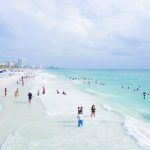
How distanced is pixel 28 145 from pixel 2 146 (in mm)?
1416

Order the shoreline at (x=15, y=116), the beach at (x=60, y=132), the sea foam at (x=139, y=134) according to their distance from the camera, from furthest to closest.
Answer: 1. the shoreline at (x=15, y=116)
2. the sea foam at (x=139, y=134)
3. the beach at (x=60, y=132)

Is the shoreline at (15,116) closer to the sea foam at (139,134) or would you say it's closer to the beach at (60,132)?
the beach at (60,132)

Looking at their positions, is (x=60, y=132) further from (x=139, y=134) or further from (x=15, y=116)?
(x=15, y=116)

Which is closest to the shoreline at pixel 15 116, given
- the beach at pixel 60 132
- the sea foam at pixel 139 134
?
the beach at pixel 60 132

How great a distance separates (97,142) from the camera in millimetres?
16891

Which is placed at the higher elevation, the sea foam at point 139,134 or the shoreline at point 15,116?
the shoreline at point 15,116

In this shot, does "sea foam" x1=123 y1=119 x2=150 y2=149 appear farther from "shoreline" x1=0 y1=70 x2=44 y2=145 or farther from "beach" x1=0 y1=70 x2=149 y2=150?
"shoreline" x1=0 y1=70 x2=44 y2=145

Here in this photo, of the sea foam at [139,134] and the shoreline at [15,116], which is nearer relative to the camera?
the sea foam at [139,134]

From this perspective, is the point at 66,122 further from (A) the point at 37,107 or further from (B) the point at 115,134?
(A) the point at 37,107

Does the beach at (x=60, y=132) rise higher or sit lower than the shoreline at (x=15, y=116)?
lower

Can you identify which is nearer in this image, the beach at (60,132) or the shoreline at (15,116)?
the beach at (60,132)

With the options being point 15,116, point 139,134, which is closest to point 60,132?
point 139,134

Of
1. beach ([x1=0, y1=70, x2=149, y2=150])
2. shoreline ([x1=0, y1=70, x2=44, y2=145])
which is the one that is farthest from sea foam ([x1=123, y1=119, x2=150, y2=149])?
shoreline ([x1=0, y1=70, x2=44, y2=145])

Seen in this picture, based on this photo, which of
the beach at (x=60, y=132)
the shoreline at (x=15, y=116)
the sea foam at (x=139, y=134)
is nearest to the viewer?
the beach at (x=60, y=132)
